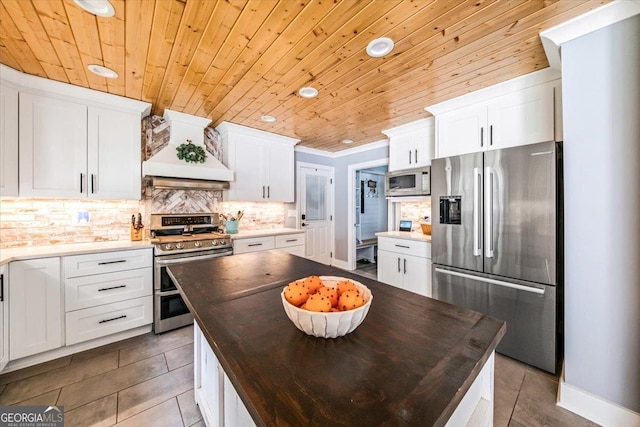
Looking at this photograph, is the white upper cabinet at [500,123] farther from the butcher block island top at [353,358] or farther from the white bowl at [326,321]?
the white bowl at [326,321]

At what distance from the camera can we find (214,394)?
4.29ft

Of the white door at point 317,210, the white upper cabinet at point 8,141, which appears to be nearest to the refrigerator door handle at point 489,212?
the white door at point 317,210

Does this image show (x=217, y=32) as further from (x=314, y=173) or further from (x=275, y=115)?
(x=314, y=173)

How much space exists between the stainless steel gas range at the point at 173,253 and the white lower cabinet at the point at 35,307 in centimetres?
72

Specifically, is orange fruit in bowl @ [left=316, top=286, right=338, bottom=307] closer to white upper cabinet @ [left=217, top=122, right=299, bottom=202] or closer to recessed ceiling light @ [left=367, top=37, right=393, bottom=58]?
recessed ceiling light @ [left=367, top=37, right=393, bottom=58]

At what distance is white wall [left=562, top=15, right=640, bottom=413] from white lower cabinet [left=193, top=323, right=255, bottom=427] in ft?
6.98

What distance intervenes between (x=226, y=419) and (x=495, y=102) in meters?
3.25

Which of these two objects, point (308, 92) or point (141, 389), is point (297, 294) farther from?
point (308, 92)

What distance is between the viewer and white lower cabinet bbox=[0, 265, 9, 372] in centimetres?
189

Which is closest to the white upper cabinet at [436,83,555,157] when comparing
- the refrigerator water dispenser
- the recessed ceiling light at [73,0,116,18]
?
the refrigerator water dispenser

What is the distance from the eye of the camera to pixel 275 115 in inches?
123

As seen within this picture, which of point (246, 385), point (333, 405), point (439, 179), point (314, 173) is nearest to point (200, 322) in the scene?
point (246, 385)

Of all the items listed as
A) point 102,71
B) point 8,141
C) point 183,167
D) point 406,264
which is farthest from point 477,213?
point 8,141

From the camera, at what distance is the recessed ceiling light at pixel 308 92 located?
8.04 feet
